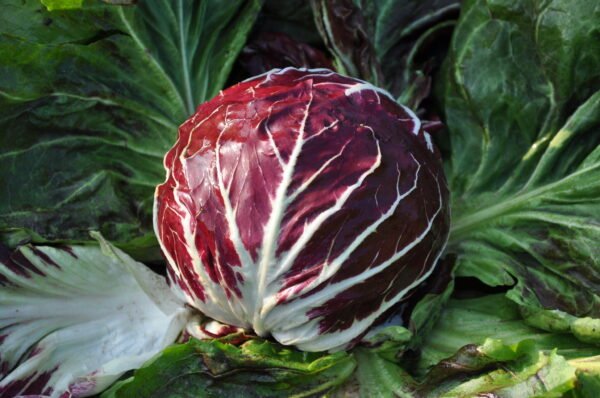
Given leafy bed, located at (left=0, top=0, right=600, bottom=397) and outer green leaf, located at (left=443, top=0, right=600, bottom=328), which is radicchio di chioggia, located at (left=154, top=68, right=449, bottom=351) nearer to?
leafy bed, located at (left=0, top=0, right=600, bottom=397)

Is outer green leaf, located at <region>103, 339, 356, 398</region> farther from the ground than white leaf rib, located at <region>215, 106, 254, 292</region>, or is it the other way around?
white leaf rib, located at <region>215, 106, 254, 292</region>

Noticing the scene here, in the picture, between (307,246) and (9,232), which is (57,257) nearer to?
(9,232)

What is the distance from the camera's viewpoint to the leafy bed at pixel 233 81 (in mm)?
2479

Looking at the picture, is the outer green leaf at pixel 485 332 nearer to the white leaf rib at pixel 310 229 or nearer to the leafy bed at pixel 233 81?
Answer: the leafy bed at pixel 233 81

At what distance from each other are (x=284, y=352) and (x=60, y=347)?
0.79 metres

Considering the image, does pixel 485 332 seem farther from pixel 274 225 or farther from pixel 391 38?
pixel 391 38

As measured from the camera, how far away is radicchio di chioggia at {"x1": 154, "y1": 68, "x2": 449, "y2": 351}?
7.27ft

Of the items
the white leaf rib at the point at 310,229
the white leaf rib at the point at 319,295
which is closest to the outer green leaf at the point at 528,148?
the white leaf rib at the point at 319,295

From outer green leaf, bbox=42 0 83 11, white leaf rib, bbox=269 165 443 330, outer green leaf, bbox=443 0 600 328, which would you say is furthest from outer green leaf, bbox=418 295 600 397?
outer green leaf, bbox=42 0 83 11

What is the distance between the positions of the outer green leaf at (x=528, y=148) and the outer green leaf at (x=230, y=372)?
2.49ft

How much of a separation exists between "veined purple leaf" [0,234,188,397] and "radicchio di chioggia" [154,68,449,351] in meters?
0.26

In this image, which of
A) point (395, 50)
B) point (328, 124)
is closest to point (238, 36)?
point (395, 50)

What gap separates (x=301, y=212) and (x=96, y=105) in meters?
1.10

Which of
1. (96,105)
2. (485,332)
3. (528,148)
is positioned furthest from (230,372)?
(528,148)
